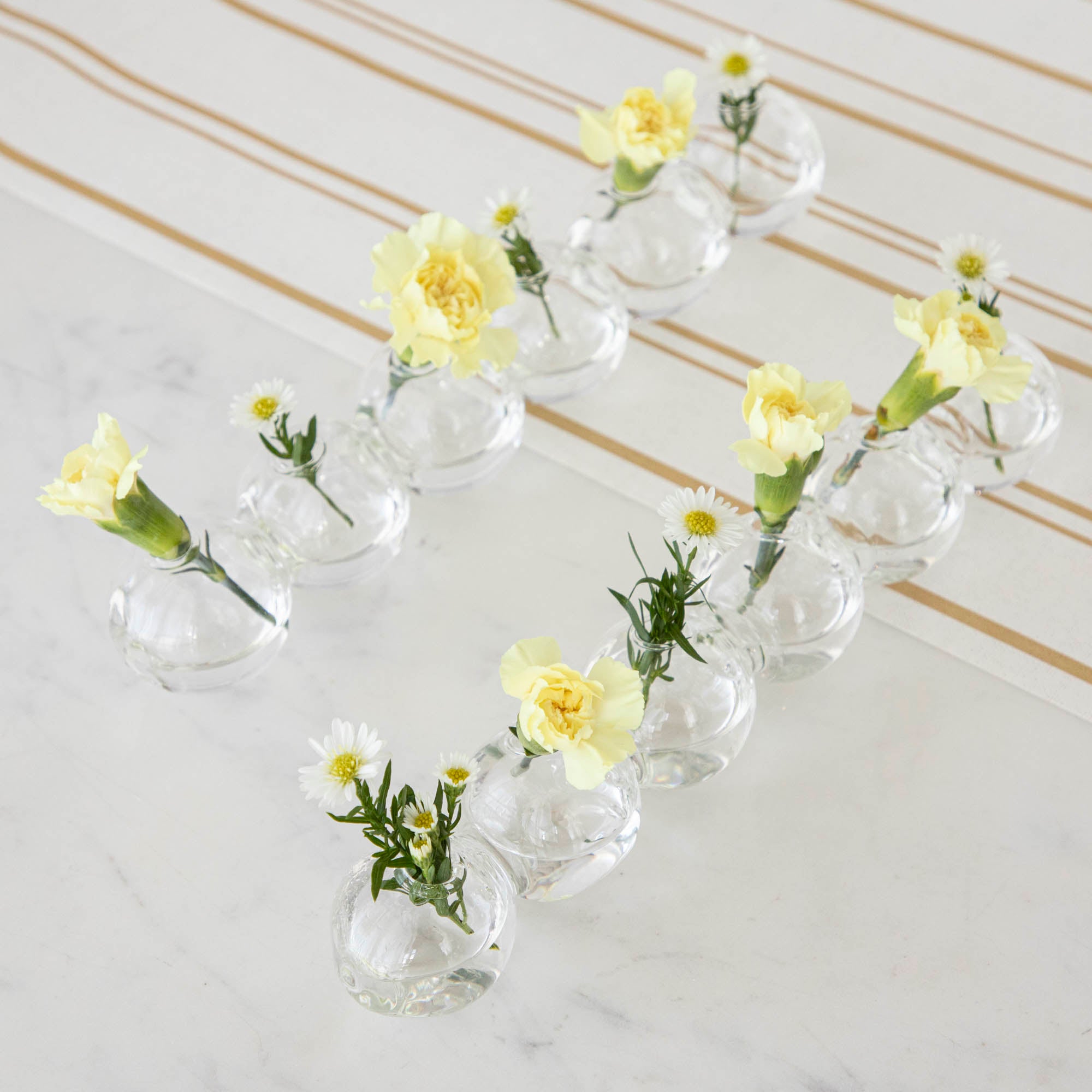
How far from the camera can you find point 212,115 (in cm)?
105

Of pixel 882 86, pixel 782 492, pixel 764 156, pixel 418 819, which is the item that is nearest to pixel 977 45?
pixel 882 86

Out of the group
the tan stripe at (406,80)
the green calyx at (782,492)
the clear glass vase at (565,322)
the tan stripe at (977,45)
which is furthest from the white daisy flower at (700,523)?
the tan stripe at (977,45)

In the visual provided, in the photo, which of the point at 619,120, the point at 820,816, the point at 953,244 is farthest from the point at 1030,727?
the point at 619,120

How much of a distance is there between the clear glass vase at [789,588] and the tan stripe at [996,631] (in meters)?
0.10

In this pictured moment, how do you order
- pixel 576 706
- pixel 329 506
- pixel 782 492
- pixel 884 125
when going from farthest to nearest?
1. pixel 884 125
2. pixel 329 506
3. pixel 782 492
4. pixel 576 706

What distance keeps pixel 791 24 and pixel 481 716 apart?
2.44 feet

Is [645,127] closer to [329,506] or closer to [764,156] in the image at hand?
[764,156]

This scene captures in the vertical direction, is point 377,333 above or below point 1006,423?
below

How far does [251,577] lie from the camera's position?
717 mm

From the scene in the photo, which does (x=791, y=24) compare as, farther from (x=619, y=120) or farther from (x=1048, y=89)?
(x=619, y=120)

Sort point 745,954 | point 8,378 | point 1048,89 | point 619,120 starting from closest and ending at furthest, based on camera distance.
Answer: point 745,954 < point 619,120 < point 8,378 < point 1048,89

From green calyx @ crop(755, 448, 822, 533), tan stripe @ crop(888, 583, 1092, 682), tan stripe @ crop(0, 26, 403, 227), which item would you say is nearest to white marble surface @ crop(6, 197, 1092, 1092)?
tan stripe @ crop(888, 583, 1092, 682)

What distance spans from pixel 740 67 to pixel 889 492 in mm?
391

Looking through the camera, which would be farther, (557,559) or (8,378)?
(8,378)
